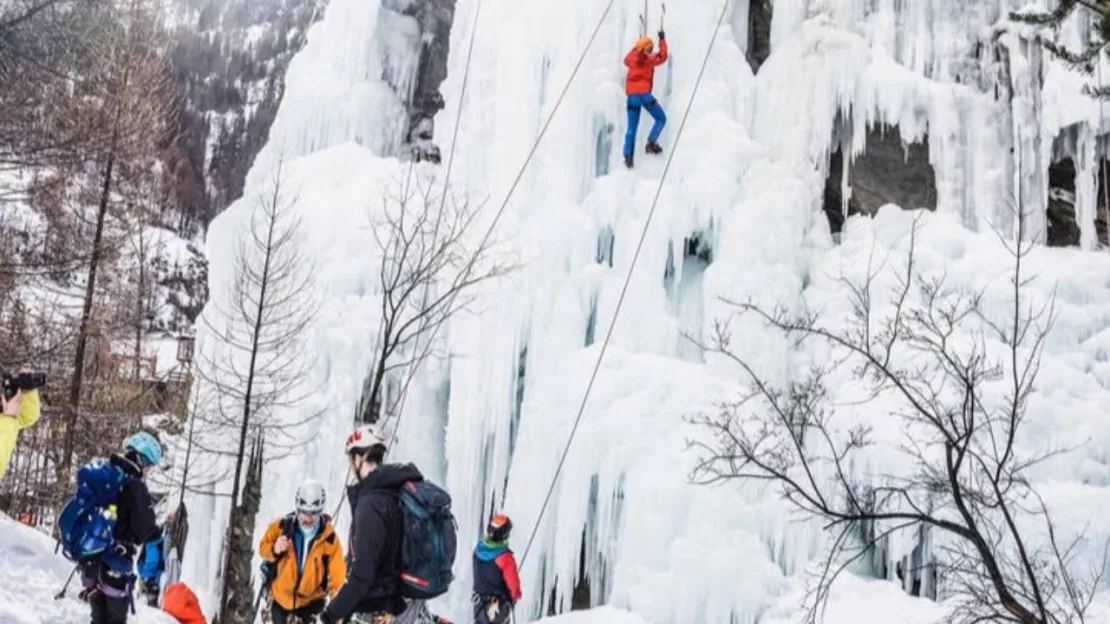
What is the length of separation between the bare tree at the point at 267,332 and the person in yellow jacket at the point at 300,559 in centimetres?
507

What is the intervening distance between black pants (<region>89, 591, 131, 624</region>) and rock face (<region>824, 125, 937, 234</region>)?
711 centimetres

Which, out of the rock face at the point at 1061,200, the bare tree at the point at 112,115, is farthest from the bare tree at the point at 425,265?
the rock face at the point at 1061,200

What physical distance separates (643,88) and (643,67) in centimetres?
21

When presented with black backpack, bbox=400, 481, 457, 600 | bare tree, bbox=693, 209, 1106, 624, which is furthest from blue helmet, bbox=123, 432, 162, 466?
bare tree, bbox=693, 209, 1106, 624

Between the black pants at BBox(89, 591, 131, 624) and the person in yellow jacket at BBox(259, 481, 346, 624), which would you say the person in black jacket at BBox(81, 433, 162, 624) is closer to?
the black pants at BBox(89, 591, 131, 624)

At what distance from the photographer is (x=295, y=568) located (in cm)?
373

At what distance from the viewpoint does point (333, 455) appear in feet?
30.3

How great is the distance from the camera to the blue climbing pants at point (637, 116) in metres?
8.66

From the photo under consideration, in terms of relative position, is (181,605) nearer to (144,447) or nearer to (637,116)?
(144,447)

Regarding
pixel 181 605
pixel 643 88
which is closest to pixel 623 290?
pixel 643 88

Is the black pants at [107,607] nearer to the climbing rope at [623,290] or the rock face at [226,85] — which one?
the climbing rope at [623,290]

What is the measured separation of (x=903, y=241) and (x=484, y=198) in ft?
14.1

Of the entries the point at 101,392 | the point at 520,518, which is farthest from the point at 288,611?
the point at 101,392

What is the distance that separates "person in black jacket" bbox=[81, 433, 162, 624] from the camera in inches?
153
